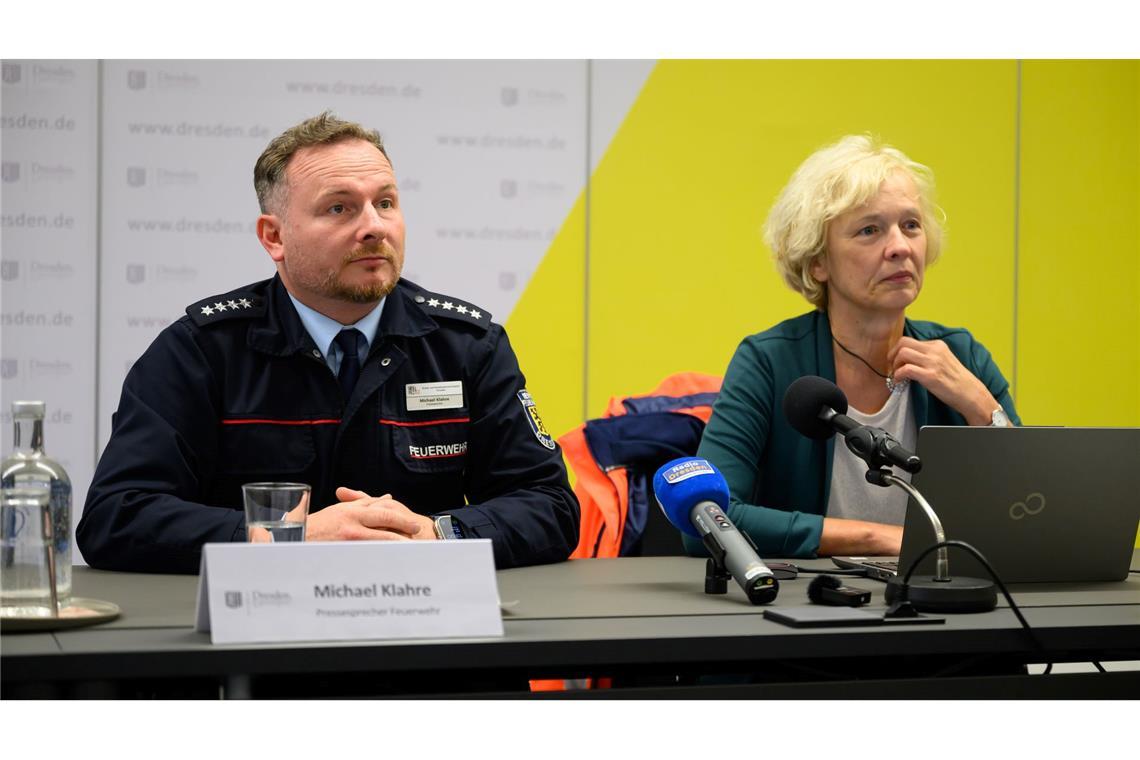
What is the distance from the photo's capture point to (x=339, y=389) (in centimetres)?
215

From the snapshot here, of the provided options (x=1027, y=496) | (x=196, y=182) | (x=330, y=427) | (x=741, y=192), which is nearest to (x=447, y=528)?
(x=330, y=427)

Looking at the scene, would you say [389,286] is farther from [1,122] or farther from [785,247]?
[1,122]

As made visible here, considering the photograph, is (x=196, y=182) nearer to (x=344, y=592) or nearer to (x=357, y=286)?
(x=357, y=286)

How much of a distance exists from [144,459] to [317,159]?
65 centimetres

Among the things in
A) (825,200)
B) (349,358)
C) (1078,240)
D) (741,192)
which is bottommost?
(349,358)

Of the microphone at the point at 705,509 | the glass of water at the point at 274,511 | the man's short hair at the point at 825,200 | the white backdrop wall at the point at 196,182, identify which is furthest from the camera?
the white backdrop wall at the point at 196,182

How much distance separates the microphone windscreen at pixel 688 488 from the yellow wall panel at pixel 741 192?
8.18 ft

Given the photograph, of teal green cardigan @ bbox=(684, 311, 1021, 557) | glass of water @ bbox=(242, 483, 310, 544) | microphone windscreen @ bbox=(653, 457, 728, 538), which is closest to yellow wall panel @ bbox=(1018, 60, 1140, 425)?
teal green cardigan @ bbox=(684, 311, 1021, 557)

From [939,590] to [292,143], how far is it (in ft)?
4.66

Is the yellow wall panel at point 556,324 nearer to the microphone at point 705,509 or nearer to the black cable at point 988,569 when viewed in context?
the microphone at point 705,509

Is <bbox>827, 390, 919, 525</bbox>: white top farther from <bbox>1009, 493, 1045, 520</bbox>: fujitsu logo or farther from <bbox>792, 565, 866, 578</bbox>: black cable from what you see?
<bbox>1009, 493, 1045, 520</bbox>: fujitsu logo

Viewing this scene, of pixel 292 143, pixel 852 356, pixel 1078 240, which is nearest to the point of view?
pixel 292 143

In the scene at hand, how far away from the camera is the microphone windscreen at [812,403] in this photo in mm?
1742

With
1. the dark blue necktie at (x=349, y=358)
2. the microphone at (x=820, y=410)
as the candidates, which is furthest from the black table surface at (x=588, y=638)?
the dark blue necktie at (x=349, y=358)
